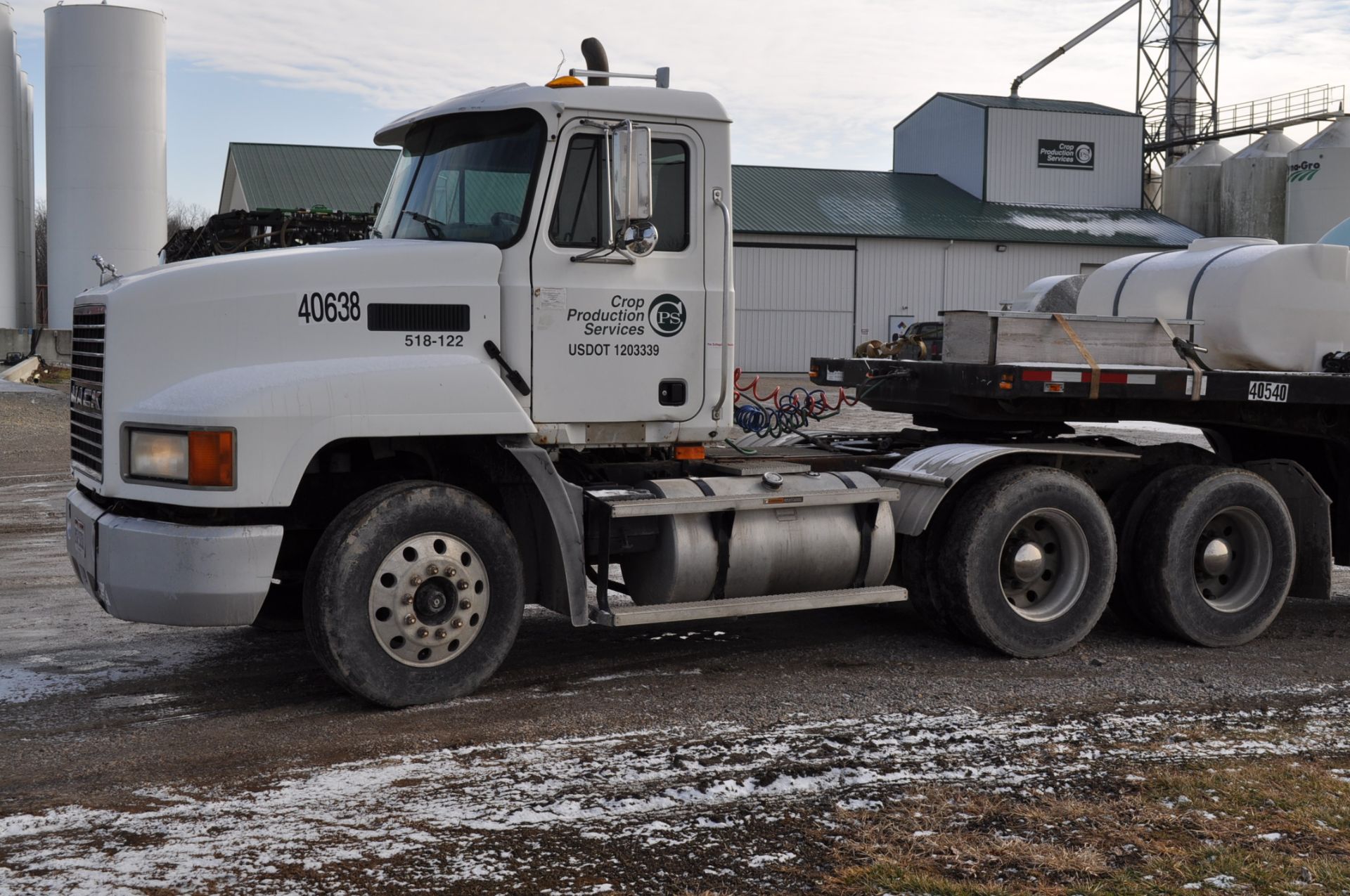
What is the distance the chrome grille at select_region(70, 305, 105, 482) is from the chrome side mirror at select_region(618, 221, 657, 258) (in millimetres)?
2465

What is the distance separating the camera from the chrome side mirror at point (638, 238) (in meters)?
6.57

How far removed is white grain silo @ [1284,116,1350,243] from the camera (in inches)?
1596

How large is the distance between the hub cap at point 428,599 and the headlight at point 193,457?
0.84m

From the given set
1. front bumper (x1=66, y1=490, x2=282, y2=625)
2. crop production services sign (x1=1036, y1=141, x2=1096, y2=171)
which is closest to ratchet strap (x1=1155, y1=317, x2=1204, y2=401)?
front bumper (x1=66, y1=490, x2=282, y2=625)

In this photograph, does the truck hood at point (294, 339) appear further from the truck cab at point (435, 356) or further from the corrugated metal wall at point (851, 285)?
the corrugated metal wall at point (851, 285)

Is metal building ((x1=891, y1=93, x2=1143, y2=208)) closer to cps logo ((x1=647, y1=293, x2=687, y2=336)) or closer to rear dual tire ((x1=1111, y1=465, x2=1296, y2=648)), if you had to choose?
rear dual tire ((x1=1111, y1=465, x2=1296, y2=648))

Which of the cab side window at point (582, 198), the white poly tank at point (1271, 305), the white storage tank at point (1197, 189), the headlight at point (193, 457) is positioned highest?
the white storage tank at point (1197, 189)

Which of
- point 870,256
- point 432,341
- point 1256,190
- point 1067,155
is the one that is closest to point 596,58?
point 432,341

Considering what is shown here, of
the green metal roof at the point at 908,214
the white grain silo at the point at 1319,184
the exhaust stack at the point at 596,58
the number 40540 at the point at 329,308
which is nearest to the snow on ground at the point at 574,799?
the number 40540 at the point at 329,308

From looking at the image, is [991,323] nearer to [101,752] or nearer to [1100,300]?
[1100,300]

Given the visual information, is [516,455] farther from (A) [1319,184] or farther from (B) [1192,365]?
(A) [1319,184]

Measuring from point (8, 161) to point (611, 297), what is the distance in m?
38.1

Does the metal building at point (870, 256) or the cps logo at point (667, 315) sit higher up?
the metal building at point (870, 256)

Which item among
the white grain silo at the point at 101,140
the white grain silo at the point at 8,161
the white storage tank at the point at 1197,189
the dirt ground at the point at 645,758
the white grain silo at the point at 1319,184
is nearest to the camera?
the dirt ground at the point at 645,758
